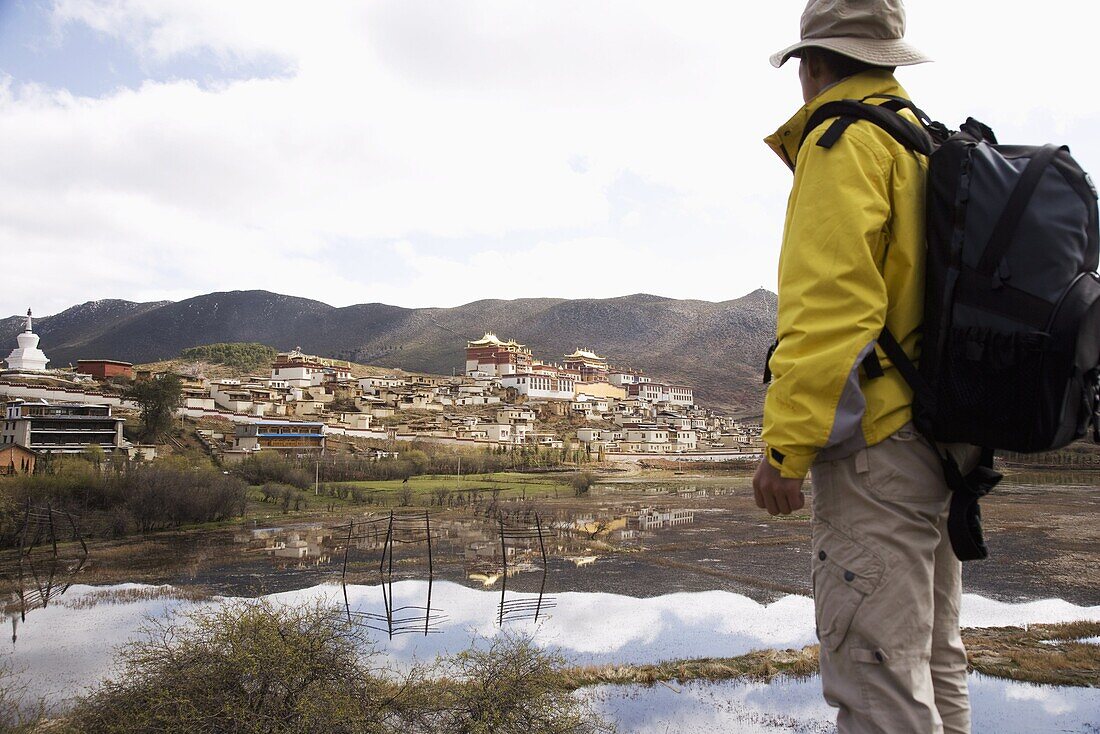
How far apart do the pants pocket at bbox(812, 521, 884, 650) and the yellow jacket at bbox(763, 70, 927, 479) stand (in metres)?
0.18

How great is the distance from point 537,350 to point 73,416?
320 feet

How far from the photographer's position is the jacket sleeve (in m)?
1.54

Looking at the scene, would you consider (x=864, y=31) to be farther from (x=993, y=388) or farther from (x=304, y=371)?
(x=304, y=371)

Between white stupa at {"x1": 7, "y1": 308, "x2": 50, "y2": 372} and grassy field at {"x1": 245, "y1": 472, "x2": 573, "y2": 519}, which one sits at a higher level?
white stupa at {"x1": 7, "y1": 308, "x2": 50, "y2": 372}

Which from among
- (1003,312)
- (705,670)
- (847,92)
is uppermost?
(847,92)

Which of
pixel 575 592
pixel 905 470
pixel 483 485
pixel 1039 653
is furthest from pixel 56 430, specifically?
pixel 905 470

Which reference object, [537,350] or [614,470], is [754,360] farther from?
[614,470]

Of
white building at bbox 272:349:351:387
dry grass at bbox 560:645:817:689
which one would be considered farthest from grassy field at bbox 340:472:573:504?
white building at bbox 272:349:351:387

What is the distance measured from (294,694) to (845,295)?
13.6 feet

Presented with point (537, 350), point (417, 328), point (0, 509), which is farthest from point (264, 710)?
point (417, 328)

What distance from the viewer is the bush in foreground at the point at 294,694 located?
416 centimetres

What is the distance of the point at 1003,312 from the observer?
151cm

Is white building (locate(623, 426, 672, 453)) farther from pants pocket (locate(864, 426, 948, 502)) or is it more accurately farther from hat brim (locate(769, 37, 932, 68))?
pants pocket (locate(864, 426, 948, 502))

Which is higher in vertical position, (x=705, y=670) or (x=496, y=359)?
(x=496, y=359)
